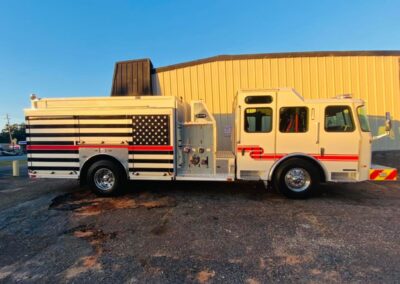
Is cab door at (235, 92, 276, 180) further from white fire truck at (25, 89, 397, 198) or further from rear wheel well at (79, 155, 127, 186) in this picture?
rear wheel well at (79, 155, 127, 186)

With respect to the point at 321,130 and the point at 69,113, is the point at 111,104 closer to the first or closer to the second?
the point at 69,113

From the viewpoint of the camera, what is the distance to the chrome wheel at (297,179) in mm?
5840

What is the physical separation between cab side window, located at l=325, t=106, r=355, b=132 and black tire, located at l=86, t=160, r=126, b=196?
5330 mm

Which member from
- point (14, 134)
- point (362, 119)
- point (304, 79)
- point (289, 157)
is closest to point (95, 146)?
point (289, 157)

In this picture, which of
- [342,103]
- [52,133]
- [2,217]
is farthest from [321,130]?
[2,217]

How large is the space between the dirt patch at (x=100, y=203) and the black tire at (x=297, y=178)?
271cm

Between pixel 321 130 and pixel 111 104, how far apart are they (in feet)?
17.7

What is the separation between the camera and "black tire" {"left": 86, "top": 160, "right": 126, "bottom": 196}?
620 cm

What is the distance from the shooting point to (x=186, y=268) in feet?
10.1

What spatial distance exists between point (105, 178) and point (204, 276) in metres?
4.38

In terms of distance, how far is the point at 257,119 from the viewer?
5.96 m

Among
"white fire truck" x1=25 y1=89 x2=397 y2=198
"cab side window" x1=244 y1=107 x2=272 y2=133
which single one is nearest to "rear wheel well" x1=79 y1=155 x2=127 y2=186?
"white fire truck" x1=25 y1=89 x2=397 y2=198

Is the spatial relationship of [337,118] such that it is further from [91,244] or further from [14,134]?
[14,134]

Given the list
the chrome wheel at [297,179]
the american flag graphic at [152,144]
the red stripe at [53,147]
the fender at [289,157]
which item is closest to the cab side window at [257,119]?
the fender at [289,157]
